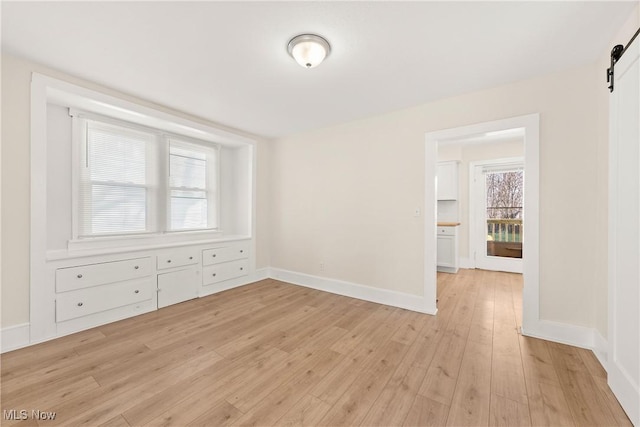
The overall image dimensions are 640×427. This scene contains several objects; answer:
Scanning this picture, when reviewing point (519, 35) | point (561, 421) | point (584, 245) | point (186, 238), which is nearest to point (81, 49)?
point (186, 238)

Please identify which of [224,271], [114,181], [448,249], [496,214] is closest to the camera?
[114,181]

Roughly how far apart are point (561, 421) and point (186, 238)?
443 cm

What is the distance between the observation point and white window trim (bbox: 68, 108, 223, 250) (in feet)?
9.71

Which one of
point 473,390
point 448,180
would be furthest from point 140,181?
point 448,180

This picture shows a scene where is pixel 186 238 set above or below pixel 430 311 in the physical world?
above

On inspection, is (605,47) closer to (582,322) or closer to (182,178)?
(582,322)

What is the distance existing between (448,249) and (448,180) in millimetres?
1491

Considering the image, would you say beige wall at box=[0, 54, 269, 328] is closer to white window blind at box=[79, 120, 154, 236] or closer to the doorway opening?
white window blind at box=[79, 120, 154, 236]

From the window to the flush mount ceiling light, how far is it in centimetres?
268

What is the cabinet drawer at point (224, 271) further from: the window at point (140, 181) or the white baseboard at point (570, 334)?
the white baseboard at point (570, 334)

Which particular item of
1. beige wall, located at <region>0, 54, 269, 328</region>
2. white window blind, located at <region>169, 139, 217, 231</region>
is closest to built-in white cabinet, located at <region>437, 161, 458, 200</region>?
white window blind, located at <region>169, 139, 217, 231</region>

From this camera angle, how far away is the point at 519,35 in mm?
1920

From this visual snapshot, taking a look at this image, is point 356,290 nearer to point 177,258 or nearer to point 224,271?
point 224,271

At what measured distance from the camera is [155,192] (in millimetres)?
3701
